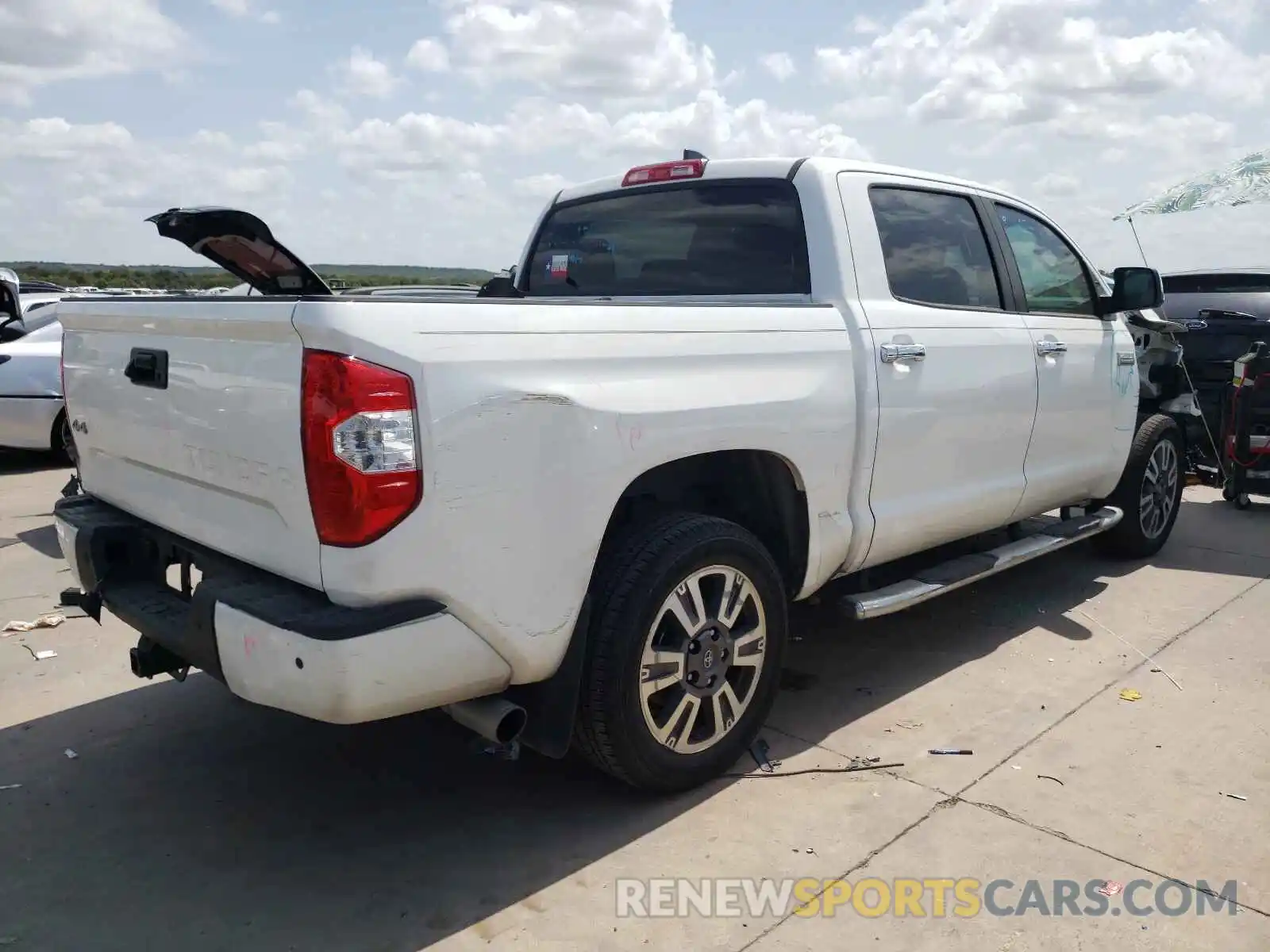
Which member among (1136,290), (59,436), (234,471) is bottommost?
(59,436)

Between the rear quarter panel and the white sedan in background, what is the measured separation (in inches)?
310

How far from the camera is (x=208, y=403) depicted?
283 cm

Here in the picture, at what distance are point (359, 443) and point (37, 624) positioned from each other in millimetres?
3551

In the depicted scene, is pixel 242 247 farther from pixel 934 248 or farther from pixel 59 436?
pixel 59 436

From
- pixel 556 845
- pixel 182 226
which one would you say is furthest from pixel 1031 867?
pixel 182 226

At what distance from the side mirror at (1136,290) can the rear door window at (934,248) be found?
108 centimetres

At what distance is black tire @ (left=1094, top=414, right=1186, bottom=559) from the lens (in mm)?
5863

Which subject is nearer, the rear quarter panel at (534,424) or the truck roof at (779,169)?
the rear quarter panel at (534,424)

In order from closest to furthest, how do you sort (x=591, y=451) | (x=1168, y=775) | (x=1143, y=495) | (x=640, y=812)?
1. (x=591, y=451)
2. (x=640, y=812)
3. (x=1168, y=775)
4. (x=1143, y=495)

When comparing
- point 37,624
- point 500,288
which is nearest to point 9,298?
point 37,624

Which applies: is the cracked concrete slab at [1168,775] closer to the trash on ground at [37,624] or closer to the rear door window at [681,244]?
the rear door window at [681,244]

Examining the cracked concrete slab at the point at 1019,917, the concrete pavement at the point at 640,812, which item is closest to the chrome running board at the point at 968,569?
the concrete pavement at the point at 640,812

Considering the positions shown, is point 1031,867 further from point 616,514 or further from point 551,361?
point 551,361

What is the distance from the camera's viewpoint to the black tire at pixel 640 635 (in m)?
2.99
